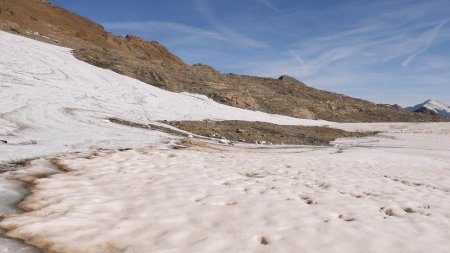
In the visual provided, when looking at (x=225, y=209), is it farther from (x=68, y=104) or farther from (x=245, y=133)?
(x=68, y=104)

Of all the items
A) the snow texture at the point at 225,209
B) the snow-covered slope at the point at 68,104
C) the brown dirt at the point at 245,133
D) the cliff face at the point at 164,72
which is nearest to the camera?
the snow texture at the point at 225,209

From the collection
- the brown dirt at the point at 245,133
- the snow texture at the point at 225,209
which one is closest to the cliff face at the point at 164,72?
the brown dirt at the point at 245,133

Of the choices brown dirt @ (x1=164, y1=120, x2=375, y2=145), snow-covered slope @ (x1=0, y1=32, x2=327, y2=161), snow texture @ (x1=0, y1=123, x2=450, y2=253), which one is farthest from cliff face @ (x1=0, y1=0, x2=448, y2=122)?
snow texture @ (x1=0, y1=123, x2=450, y2=253)

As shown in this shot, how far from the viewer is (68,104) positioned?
24812mm

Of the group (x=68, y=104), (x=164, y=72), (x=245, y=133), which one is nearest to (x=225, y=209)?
(x=245, y=133)

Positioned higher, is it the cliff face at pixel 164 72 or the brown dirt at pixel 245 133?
the cliff face at pixel 164 72

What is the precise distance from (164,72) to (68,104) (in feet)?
77.0

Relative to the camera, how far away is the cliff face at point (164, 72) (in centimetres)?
4438

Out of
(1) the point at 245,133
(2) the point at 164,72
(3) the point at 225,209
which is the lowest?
(3) the point at 225,209

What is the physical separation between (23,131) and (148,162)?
21.1 ft

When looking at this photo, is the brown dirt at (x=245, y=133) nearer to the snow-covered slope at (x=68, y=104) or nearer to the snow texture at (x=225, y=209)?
the snow-covered slope at (x=68, y=104)

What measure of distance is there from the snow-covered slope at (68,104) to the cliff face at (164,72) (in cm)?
365

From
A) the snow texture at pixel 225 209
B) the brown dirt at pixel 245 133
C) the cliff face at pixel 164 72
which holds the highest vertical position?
the cliff face at pixel 164 72

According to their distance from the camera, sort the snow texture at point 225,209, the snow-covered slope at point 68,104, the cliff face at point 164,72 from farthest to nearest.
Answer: the cliff face at point 164,72, the snow-covered slope at point 68,104, the snow texture at point 225,209
